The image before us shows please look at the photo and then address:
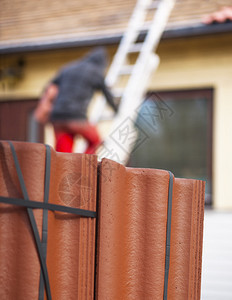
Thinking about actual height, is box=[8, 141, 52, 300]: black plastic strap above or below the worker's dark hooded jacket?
below

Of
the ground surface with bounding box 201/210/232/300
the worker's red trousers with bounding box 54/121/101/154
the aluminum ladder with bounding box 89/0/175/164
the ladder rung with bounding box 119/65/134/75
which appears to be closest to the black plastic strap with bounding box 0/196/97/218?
the ground surface with bounding box 201/210/232/300

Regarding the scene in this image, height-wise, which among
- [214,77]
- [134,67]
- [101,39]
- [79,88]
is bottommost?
[79,88]

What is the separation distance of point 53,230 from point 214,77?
16.9ft

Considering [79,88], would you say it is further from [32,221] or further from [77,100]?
[32,221]

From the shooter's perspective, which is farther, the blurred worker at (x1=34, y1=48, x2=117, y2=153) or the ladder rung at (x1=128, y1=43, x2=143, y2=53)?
the ladder rung at (x1=128, y1=43, x2=143, y2=53)

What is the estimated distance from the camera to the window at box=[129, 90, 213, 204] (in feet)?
19.5

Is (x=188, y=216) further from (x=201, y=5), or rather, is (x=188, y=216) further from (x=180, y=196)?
(x=201, y=5)

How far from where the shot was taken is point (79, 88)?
3.96m

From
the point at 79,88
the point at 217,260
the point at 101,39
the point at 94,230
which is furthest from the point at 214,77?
the point at 94,230

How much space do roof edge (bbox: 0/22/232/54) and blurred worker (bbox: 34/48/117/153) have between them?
2.04 meters

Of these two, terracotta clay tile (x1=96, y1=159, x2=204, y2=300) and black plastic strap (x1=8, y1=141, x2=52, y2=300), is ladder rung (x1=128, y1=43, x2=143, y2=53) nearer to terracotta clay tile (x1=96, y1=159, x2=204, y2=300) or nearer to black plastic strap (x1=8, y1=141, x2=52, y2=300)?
terracotta clay tile (x1=96, y1=159, x2=204, y2=300)

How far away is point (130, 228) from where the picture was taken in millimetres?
1328

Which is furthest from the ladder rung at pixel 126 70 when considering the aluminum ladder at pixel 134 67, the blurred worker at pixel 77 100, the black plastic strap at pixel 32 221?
the black plastic strap at pixel 32 221

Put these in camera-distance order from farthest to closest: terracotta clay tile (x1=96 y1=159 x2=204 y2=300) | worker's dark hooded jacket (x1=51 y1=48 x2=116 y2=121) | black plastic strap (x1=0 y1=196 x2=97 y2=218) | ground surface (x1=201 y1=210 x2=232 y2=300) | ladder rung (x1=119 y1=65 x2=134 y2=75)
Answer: ladder rung (x1=119 y1=65 x2=134 y2=75), worker's dark hooded jacket (x1=51 y1=48 x2=116 y2=121), ground surface (x1=201 y1=210 x2=232 y2=300), terracotta clay tile (x1=96 y1=159 x2=204 y2=300), black plastic strap (x1=0 y1=196 x2=97 y2=218)
